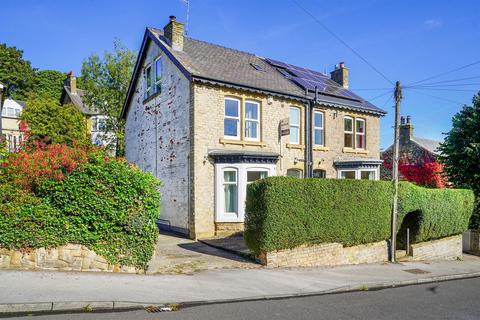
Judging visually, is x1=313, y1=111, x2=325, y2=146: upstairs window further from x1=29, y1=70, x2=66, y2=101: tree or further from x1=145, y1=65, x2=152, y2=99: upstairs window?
x1=29, y1=70, x2=66, y2=101: tree

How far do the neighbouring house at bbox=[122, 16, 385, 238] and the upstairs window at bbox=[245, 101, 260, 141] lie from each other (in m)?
0.05

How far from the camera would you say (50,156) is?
8.51 metres

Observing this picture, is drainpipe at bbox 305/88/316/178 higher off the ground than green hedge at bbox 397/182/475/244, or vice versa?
drainpipe at bbox 305/88/316/178

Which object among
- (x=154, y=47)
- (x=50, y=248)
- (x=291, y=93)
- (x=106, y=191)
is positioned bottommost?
(x=50, y=248)

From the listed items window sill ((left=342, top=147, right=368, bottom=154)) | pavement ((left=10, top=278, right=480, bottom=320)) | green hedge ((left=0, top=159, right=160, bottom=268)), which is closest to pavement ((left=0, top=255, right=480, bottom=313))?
pavement ((left=10, top=278, right=480, bottom=320))

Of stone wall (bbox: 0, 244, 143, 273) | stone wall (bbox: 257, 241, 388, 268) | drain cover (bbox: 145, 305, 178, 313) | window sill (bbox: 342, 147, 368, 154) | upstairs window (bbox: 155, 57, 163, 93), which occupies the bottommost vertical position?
stone wall (bbox: 257, 241, 388, 268)

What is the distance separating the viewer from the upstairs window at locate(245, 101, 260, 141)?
1670 centimetres

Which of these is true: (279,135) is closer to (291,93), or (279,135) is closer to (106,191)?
(291,93)

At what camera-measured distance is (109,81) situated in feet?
89.0

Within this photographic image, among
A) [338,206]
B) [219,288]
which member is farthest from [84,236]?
[338,206]

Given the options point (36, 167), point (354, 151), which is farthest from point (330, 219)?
point (354, 151)

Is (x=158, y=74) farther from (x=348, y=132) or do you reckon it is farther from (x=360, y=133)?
(x=360, y=133)

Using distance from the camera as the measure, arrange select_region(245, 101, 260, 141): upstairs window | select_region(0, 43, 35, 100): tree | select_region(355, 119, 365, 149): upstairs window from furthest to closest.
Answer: select_region(0, 43, 35, 100): tree
select_region(355, 119, 365, 149): upstairs window
select_region(245, 101, 260, 141): upstairs window

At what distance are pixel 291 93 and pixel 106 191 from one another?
38.2ft
